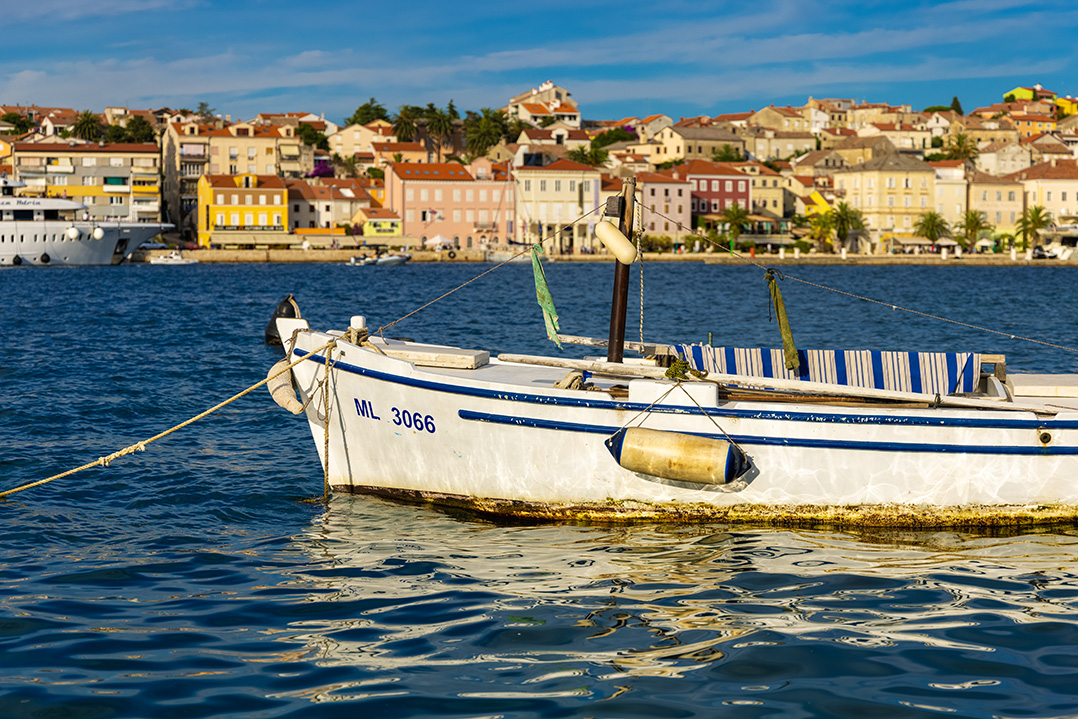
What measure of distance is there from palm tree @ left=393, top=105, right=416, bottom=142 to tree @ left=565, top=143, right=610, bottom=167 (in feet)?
70.7

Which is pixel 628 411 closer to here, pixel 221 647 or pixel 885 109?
pixel 221 647

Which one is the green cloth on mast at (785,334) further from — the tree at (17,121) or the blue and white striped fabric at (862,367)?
the tree at (17,121)

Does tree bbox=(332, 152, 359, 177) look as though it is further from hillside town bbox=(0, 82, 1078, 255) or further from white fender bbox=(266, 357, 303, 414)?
white fender bbox=(266, 357, 303, 414)

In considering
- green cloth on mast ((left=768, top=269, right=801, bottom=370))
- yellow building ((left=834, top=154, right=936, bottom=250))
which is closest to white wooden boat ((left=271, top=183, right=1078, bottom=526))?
green cloth on mast ((left=768, top=269, right=801, bottom=370))

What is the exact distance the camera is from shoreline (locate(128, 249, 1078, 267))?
3888 inches

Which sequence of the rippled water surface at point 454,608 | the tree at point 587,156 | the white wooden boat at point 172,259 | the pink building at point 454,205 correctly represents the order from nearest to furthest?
the rippled water surface at point 454,608
the white wooden boat at point 172,259
the pink building at point 454,205
the tree at point 587,156

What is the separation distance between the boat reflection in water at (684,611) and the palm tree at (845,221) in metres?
103

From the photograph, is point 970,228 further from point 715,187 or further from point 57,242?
point 57,242

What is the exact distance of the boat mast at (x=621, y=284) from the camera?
10.0 m

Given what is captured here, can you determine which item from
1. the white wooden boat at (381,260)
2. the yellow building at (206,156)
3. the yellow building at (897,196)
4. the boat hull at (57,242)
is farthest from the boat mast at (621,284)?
the yellow building at (206,156)

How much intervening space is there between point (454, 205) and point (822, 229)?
36.2m

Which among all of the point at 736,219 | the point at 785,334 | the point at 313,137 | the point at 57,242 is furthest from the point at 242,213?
the point at 785,334

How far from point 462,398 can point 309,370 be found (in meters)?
1.90

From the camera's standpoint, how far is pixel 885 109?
7279 inches
